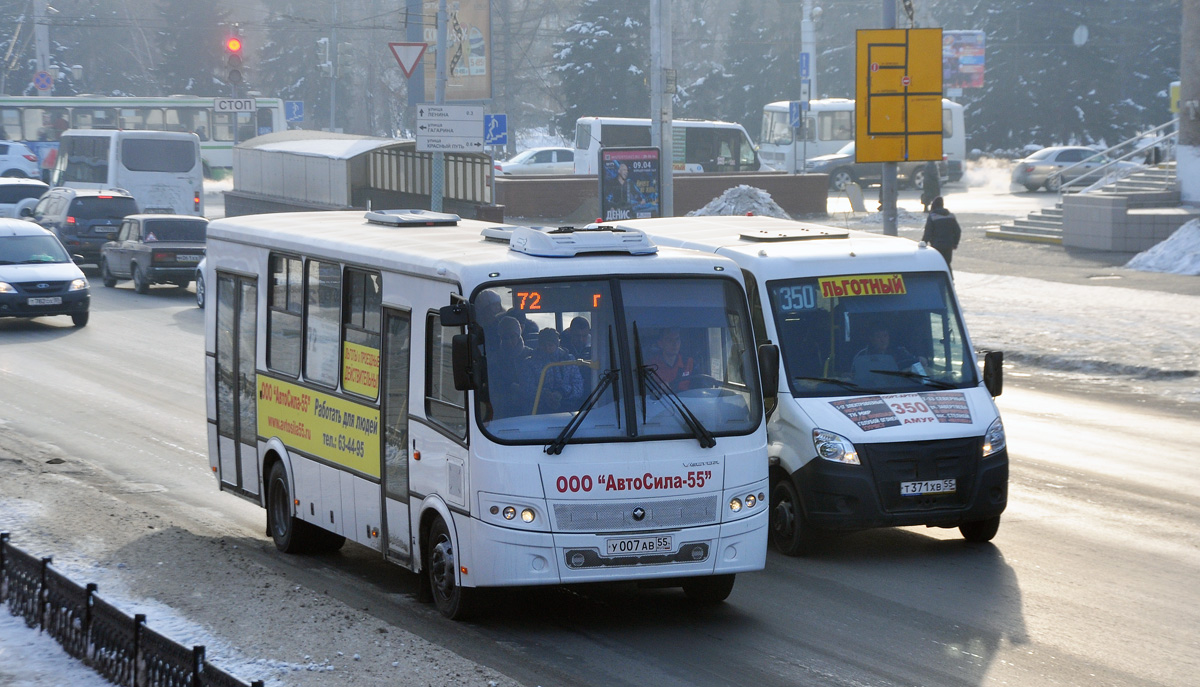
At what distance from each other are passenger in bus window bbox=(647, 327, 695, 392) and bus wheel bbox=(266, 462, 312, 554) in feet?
10.4

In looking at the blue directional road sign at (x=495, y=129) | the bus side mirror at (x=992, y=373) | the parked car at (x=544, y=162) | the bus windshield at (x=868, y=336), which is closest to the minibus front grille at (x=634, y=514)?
the bus windshield at (x=868, y=336)

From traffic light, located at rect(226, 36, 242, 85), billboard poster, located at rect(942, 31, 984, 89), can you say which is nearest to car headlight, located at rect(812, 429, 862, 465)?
traffic light, located at rect(226, 36, 242, 85)

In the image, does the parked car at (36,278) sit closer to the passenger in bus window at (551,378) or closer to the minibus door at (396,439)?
the minibus door at (396,439)

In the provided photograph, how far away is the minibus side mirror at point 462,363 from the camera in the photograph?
7629mm

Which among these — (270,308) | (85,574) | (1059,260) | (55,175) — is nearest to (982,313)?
(1059,260)

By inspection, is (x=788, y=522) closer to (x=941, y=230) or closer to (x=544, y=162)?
(x=941, y=230)

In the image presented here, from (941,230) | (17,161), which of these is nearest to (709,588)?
(941,230)

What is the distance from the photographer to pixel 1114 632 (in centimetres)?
804

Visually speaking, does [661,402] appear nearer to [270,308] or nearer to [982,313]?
[270,308]

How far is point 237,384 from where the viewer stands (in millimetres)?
10844

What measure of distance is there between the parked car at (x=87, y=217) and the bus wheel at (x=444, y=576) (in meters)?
25.3

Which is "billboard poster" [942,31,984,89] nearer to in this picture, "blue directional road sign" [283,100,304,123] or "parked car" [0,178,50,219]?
"blue directional road sign" [283,100,304,123]

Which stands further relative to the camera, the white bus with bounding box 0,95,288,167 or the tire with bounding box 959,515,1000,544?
the white bus with bounding box 0,95,288,167

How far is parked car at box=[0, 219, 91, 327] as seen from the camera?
2280cm
